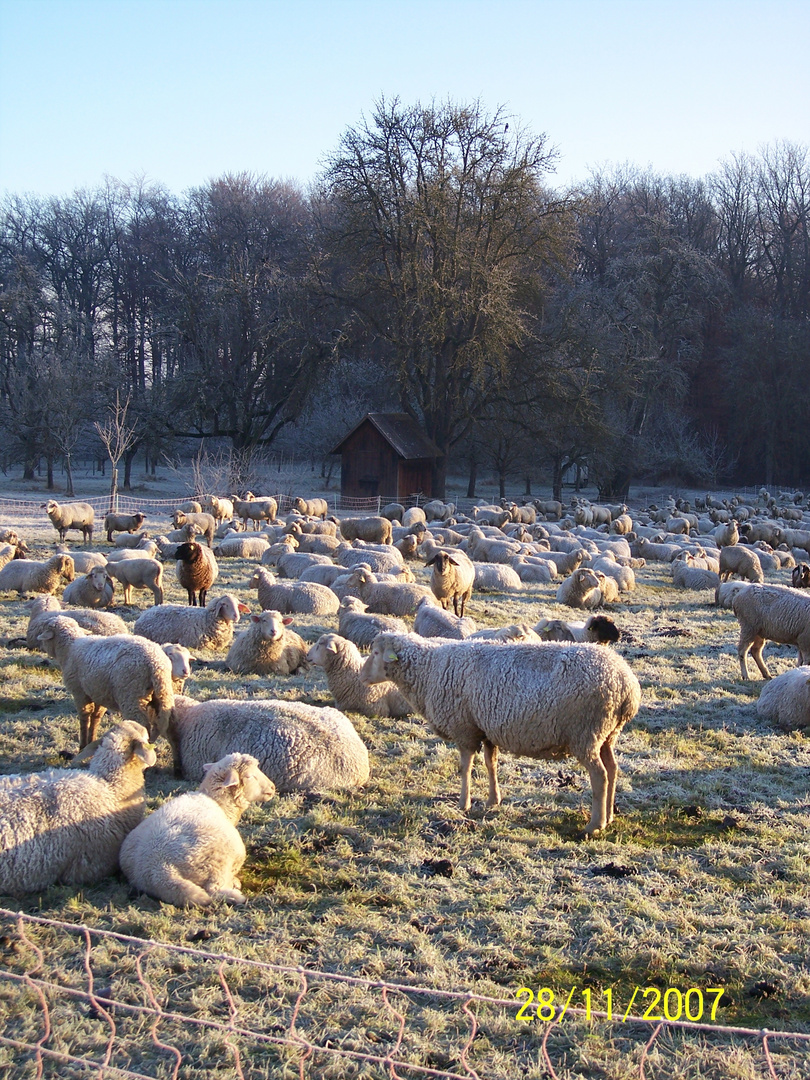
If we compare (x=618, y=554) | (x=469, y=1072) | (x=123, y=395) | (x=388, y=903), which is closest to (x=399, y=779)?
(x=388, y=903)

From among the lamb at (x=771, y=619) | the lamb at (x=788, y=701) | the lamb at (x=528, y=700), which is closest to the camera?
the lamb at (x=528, y=700)

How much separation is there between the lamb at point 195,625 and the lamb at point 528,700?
396cm

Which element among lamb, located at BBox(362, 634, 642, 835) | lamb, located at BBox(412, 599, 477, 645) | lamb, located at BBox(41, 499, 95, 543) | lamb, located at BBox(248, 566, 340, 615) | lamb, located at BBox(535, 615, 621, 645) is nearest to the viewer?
lamb, located at BBox(362, 634, 642, 835)

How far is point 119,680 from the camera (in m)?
7.11

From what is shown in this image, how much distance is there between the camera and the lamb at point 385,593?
13.7 m

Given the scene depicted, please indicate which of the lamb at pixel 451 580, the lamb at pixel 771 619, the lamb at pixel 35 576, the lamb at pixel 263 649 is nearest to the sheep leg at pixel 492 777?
the lamb at pixel 263 649

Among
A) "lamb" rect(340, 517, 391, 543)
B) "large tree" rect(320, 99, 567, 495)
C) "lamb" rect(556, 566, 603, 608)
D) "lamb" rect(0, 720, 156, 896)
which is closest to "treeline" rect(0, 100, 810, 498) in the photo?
"large tree" rect(320, 99, 567, 495)

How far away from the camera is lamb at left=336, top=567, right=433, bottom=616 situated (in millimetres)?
13672

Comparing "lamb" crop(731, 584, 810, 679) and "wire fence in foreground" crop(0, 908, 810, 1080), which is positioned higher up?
"lamb" crop(731, 584, 810, 679)

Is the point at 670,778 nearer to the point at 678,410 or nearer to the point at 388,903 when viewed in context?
the point at 388,903

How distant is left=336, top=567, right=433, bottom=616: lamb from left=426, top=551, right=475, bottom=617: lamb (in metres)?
0.22

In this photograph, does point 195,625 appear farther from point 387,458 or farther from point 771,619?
point 387,458

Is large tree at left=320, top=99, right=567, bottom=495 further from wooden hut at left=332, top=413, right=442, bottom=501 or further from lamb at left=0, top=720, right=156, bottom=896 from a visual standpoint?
lamb at left=0, top=720, right=156, bottom=896

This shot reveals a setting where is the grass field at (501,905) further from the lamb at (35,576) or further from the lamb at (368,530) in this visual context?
the lamb at (368,530)
